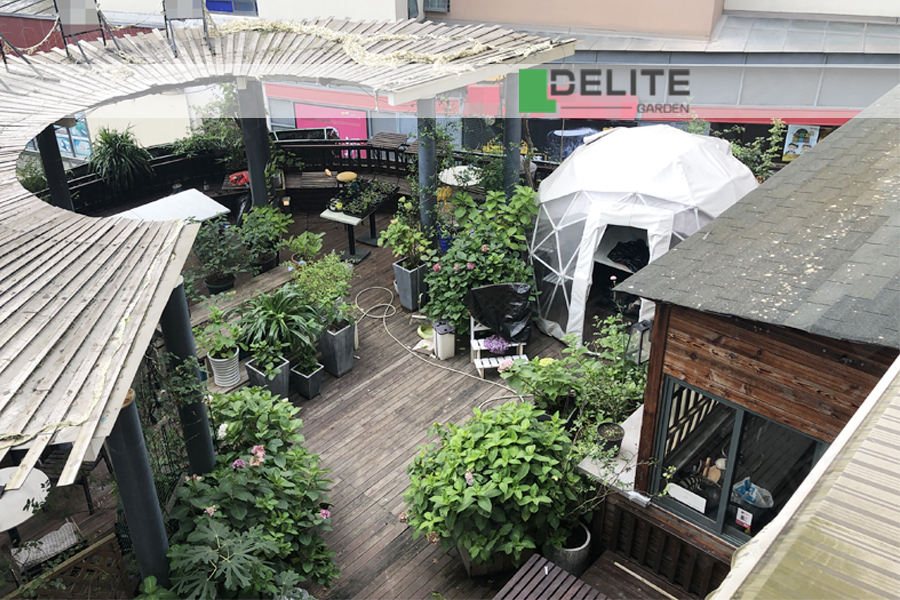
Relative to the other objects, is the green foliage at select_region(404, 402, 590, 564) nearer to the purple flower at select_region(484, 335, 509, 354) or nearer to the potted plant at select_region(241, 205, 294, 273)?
the purple flower at select_region(484, 335, 509, 354)

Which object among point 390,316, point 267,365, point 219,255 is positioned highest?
point 219,255

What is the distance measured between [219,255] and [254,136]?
88.3 inches

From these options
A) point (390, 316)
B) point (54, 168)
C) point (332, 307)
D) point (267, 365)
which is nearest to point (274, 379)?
point (267, 365)

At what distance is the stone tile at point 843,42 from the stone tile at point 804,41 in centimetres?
11

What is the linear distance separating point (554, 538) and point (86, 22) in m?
9.21

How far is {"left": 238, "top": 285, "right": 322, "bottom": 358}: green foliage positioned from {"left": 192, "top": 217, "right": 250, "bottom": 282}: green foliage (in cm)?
159

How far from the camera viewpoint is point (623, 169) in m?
10.2

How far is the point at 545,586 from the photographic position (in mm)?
5828

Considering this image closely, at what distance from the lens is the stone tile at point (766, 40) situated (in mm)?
14716

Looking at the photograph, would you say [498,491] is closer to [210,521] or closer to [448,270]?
[210,521]

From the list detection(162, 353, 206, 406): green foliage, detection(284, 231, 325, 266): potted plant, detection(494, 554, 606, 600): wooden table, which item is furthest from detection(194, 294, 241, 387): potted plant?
detection(494, 554, 606, 600): wooden table

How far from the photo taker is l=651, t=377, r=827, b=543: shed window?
6.02 m

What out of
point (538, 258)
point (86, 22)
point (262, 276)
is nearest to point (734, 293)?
point (538, 258)

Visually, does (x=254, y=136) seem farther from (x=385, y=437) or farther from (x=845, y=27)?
(x=845, y=27)
